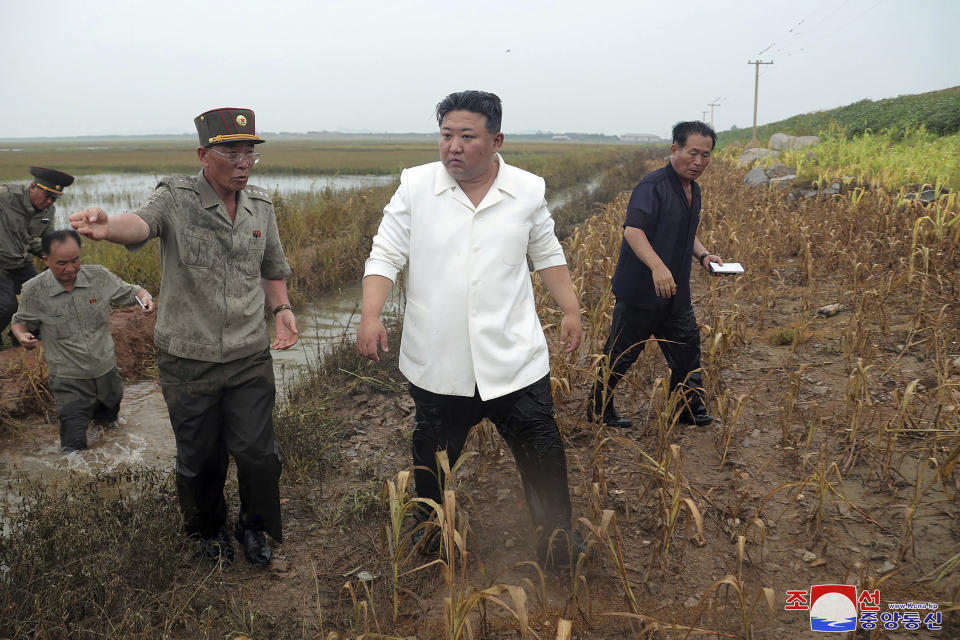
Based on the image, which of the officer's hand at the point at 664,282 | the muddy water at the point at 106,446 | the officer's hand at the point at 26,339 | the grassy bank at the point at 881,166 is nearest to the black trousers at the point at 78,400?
the muddy water at the point at 106,446

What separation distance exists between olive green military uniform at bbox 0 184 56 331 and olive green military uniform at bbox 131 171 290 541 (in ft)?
12.2

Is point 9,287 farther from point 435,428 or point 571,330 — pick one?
point 571,330

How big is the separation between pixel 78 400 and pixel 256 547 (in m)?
2.20

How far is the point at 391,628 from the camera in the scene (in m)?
2.48

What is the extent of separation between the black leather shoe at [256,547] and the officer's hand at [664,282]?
93.3 inches

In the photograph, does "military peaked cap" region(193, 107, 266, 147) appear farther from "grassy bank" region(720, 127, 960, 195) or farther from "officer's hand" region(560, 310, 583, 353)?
"grassy bank" region(720, 127, 960, 195)

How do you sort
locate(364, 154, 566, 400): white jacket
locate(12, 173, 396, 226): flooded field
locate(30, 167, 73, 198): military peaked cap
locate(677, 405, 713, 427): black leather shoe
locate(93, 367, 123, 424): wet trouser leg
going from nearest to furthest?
locate(364, 154, 566, 400): white jacket, locate(677, 405, 713, 427): black leather shoe, locate(93, 367, 123, 424): wet trouser leg, locate(30, 167, 73, 198): military peaked cap, locate(12, 173, 396, 226): flooded field

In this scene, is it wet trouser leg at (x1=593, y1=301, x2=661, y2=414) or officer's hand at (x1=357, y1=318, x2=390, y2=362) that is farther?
wet trouser leg at (x1=593, y1=301, x2=661, y2=414)

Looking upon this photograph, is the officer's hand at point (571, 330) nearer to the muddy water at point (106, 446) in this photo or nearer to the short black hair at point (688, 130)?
the short black hair at point (688, 130)

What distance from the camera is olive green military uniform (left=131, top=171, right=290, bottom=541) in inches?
104

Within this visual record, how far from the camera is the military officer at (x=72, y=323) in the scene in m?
4.05

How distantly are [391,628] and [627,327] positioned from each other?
2.20 m

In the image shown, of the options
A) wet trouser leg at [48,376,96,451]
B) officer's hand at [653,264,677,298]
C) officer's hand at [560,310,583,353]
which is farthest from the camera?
wet trouser leg at [48,376,96,451]

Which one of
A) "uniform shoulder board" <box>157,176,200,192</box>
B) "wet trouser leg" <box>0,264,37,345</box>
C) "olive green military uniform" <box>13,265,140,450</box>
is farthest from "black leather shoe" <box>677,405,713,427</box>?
"wet trouser leg" <box>0,264,37,345</box>
